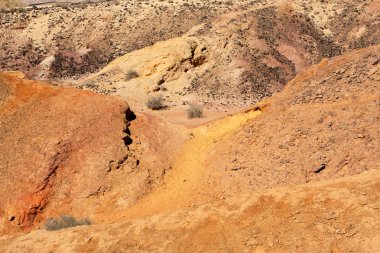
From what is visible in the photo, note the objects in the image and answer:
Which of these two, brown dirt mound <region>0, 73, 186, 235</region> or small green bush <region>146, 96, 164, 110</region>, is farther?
small green bush <region>146, 96, 164, 110</region>

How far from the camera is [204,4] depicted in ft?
129

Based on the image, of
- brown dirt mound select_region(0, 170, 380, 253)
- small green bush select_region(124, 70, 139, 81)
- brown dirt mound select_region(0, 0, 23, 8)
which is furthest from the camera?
brown dirt mound select_region(0, 0, 23, 8)

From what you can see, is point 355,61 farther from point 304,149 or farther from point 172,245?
point 172,245

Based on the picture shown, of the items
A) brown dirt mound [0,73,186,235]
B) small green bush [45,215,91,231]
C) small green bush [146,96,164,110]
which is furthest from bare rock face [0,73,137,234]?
small green bush [146,96,164,110]

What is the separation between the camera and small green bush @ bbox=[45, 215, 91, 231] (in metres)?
10.3

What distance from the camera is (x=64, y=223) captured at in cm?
1044

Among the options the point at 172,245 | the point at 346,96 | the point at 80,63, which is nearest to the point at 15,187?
the point at 172,245

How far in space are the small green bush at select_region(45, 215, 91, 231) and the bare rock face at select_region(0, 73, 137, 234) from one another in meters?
0.90

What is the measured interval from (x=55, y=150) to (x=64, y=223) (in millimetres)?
2816

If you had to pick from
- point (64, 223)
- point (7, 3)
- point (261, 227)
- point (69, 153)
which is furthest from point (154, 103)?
point (7, 3)

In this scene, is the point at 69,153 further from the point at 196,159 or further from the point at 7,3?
the point at 7,3

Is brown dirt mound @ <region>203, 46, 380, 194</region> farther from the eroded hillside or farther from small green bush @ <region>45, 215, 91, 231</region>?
small green bush @ <region>45, 215, 91, 231</region>

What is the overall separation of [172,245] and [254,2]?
33780 mm

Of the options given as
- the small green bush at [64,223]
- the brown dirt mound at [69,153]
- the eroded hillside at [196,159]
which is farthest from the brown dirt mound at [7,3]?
the small green bush at [64,223]
